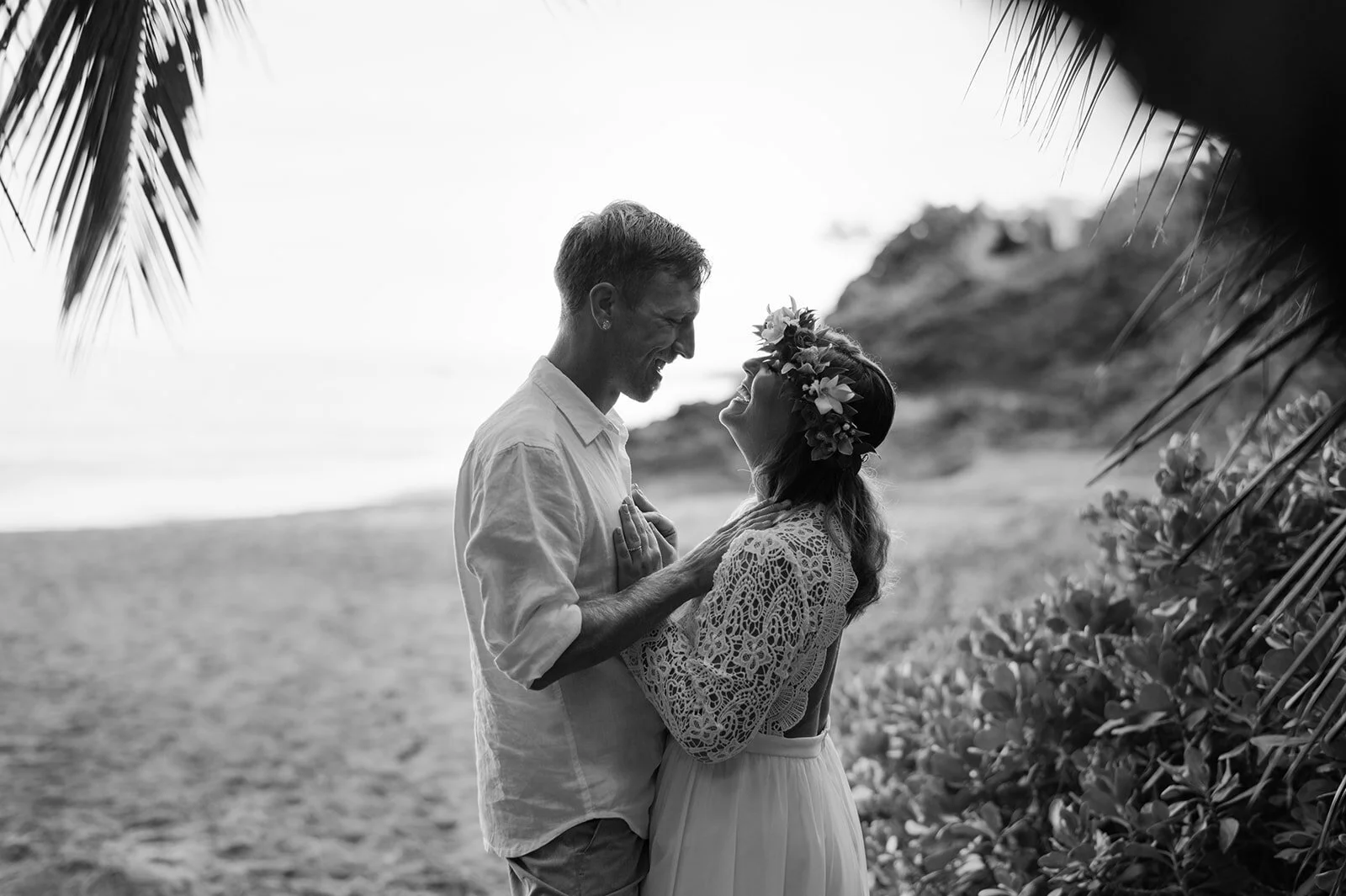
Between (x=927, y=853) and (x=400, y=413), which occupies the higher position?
(x=927, y=853)

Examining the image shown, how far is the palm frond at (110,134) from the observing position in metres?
2.29

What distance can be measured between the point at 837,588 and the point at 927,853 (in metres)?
1.56

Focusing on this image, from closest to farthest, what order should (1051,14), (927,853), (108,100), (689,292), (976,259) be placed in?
1. (1051,14)
2. (108,100)
3. (689,292)
4. (927,853)
5. (976,259)

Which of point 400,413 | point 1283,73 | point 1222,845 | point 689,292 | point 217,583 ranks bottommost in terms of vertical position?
point 400,413

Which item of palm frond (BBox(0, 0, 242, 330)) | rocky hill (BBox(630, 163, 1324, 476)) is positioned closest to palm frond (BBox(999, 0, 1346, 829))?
palm frond (BBox(0, 0, 242, 330))

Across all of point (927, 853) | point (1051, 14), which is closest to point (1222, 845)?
point (927, 853)

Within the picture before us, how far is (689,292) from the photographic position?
2.64 meters

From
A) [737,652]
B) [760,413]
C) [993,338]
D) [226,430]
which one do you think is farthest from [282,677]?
[226,430]

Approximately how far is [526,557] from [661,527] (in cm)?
53

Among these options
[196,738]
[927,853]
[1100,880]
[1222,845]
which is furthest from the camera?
[196,738]

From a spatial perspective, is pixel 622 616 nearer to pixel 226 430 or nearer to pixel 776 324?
pixel 776 324

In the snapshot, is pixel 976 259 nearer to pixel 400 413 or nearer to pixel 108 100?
pixel 400 413

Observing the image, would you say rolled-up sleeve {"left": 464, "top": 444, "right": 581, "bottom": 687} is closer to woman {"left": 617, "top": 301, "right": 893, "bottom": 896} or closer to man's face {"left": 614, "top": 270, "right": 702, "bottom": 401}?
woman {"left": 617, "top": 301, "right": 893, "bottom": 896}

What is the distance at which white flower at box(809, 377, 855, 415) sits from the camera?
2.52 metres
